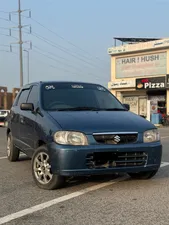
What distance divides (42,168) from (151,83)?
28.6 metres

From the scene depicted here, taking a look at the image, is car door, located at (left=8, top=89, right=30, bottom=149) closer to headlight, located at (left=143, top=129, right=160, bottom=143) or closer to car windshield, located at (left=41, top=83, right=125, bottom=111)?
car windshield, located at (left=41, top=83, right=125, bottom=111)

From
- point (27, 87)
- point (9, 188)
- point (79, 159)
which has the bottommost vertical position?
point (9, 188)

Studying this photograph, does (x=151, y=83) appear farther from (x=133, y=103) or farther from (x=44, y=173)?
(x=44, y=173)

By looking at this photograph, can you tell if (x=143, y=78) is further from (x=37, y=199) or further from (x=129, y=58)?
(x=37, y=199)

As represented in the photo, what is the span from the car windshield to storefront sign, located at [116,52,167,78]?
1067 inches

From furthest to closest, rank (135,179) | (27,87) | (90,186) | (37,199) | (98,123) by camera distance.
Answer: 1. (27,87)
2. (135,179)
3. (90,186)
4. (98,123)
5. (37,199)

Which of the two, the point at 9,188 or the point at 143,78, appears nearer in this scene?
the point at 9,188

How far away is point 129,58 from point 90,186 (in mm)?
31185

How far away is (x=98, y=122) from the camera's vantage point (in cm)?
552

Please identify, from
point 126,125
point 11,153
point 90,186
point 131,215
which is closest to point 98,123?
point 126,125

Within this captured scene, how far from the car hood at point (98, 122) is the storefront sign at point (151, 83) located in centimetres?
2712

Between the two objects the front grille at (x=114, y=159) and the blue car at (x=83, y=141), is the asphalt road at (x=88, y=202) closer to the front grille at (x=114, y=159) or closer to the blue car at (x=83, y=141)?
the blue car at (x=83, y=141)

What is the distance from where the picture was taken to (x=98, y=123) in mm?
5484

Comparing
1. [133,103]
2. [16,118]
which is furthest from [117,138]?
[133,103]
